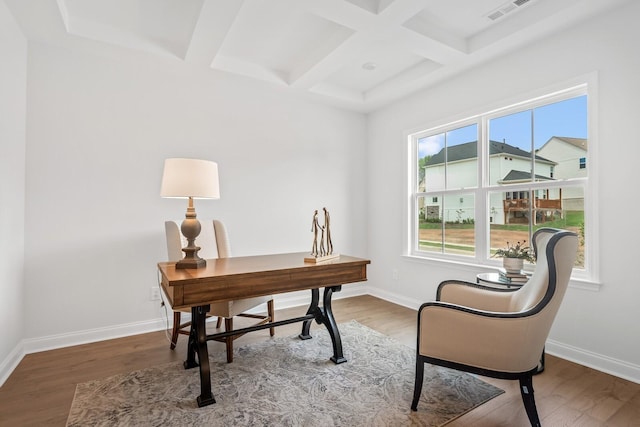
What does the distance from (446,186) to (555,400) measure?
86.4 inches

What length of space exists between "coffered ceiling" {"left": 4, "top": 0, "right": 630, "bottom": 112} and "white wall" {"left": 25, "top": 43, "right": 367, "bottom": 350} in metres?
0.29

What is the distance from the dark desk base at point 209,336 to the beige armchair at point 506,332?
29.4 inches

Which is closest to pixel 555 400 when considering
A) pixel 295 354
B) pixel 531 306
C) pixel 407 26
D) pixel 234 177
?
pixel 531 306

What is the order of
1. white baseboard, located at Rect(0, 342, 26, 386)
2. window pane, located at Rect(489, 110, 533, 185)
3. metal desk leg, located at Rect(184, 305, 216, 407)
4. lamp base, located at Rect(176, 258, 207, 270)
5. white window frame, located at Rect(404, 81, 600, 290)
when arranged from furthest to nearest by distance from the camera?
window pane, located at Rect(489, 110, 533, 185), white window frame, located at Rect(404, 81, 600, 290), white baseboard, located at Rect(0, 342, 26, 386), lamp base, located at Rect(176, 258, 207, 270), metal desk leg, located at Rect(184, 305, 216, 407)

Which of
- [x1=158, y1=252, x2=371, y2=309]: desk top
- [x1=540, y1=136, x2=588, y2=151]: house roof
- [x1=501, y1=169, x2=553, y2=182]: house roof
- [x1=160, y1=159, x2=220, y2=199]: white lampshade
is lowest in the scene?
[x1=158, y1=252, x2=371, y2=309]: desk top

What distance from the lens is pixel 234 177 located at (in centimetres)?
348

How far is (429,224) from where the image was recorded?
3.80m

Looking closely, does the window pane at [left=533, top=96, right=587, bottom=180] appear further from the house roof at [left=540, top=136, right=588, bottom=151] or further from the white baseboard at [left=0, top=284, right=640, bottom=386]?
the white baseboard at [left=0, top=284, right=640, bottom=386]

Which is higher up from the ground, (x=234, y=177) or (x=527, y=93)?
(x=527, y=93)

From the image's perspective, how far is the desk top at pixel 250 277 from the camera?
1.75 metres

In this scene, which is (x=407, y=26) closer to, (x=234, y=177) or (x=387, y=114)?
(x=387, y=114)

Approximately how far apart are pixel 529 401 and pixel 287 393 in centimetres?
133

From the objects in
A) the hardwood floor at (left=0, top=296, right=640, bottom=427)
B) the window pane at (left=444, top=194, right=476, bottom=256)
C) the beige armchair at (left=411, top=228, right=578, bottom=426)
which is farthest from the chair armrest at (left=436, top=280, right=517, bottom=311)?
the window pane at (left=444, top=194, right=476, bottom=256)

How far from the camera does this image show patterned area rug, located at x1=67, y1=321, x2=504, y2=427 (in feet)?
5.70
